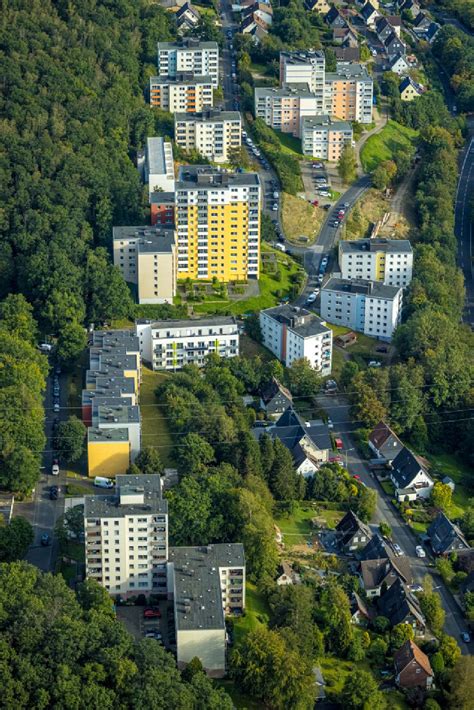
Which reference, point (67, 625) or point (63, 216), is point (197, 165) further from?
point (67, 625)

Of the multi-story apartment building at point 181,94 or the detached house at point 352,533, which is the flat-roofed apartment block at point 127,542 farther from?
the multi-story apartment building at point 181,94

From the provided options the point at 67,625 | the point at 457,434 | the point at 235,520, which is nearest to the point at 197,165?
the point at 457,434

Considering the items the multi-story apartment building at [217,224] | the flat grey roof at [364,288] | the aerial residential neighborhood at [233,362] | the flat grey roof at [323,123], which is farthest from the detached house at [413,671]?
the flat grey roof at [323,123]

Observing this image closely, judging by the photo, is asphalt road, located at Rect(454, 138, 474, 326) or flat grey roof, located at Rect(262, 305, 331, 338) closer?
flat grey roof, located at Rect(262, 305, 331, 338)

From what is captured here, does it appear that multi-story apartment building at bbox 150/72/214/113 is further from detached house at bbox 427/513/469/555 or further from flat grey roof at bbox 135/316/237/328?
detached house at bbox 427/513/469/555

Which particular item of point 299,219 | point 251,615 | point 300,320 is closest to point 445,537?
point 251,615

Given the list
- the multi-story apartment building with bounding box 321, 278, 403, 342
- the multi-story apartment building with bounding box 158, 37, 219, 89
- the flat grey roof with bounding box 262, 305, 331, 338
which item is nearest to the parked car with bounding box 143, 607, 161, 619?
the flat grey roof with bounding box 262, 305, 331, 338

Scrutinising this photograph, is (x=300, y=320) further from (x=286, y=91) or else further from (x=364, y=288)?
(x=286, y=91)
